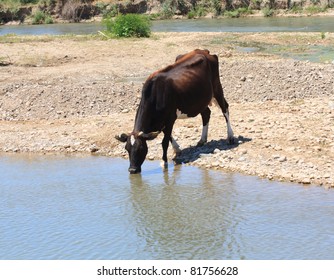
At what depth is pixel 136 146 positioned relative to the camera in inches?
472

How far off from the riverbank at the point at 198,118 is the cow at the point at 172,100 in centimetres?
83

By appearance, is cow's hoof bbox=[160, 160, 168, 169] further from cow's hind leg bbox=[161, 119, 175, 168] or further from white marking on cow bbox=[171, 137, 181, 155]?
white marking on cow bbox=[171, 137, 181, 155]

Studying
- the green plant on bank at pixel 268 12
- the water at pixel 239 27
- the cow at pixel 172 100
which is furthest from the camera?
the green plant on bank at pixel 268 12

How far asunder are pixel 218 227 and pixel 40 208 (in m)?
2.92

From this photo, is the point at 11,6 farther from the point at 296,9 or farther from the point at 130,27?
the point at 130,27

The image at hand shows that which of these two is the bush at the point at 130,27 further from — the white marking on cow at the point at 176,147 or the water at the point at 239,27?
the white marking on cow at the point at 176,147

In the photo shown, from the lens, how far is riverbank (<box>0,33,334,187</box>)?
12727 mm

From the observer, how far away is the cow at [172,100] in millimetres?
12125

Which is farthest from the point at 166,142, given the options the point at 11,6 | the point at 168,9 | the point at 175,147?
the point at 11,6

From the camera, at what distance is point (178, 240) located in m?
9.21

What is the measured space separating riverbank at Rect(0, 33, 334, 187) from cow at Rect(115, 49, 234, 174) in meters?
0.83

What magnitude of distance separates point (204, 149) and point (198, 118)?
2.44 metres

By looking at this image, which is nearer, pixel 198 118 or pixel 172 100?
pixel 172 100

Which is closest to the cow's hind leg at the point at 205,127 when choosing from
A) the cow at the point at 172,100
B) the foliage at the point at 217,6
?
the cow at the point at 172,100
